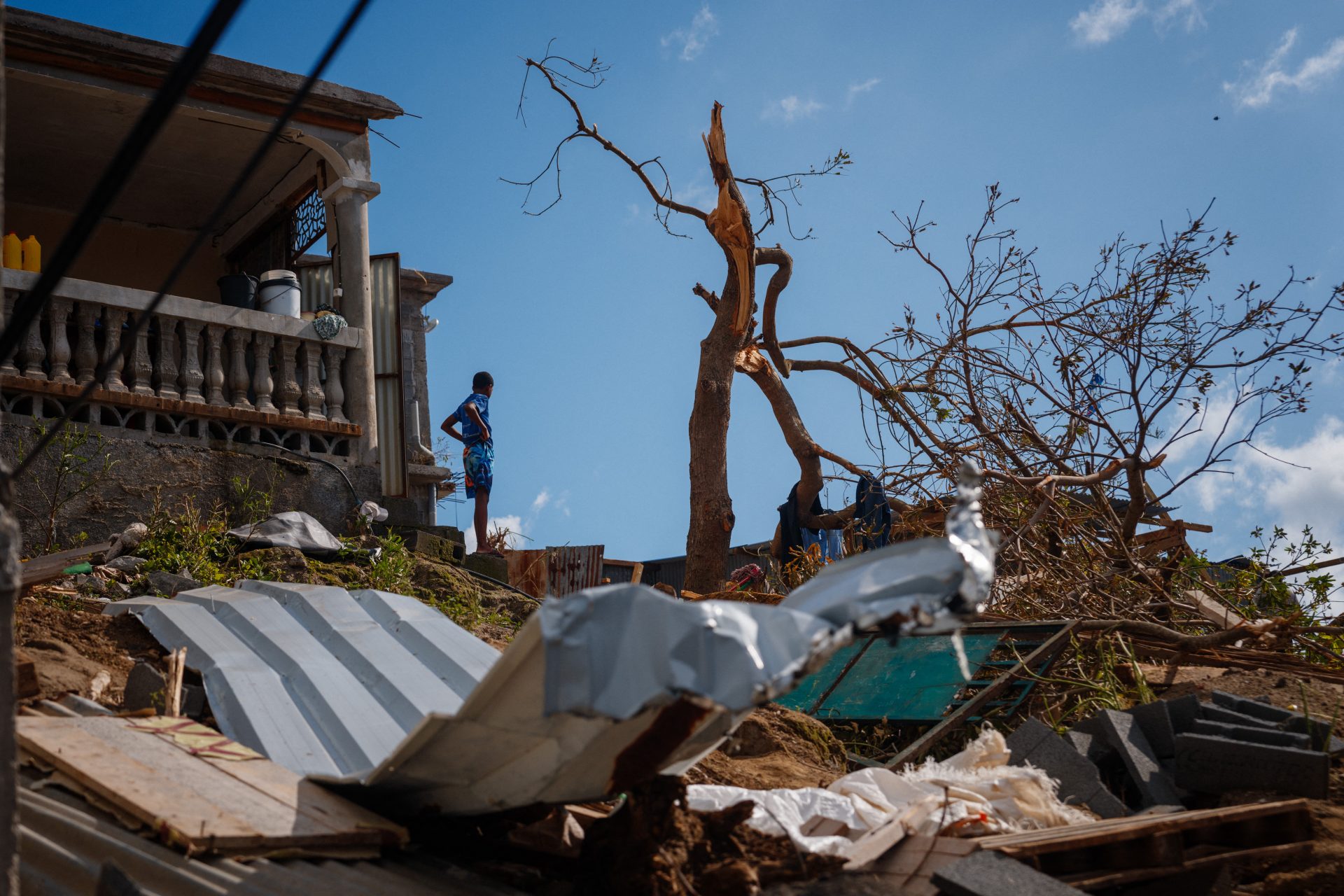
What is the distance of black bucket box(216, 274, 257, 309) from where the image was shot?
10688mm

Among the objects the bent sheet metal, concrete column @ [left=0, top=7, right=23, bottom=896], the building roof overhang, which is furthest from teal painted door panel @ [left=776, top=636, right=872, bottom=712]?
the building roof overhang

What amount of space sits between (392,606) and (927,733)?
3.25m

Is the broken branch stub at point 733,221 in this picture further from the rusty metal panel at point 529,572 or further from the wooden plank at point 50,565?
the wooden plank at point 50,565

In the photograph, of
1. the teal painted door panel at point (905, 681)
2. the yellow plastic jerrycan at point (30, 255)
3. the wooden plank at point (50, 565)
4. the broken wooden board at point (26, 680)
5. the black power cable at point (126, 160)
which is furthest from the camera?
the yellow plastic jerrycan at point (30, 255)

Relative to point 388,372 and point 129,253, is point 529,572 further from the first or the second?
point 129,253

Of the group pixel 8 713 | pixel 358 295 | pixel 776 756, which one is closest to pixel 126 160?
pixel 8 713

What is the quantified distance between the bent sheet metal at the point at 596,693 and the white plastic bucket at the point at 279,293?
5.86 meters

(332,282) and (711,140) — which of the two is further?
(711,140)

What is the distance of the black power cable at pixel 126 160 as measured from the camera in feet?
8.50

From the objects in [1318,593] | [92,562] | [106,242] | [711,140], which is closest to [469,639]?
[92,562]

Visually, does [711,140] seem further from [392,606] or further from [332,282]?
[392,606]

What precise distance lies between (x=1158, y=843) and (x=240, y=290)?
920 cm

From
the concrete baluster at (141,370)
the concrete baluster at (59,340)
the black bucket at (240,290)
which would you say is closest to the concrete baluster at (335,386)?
the black bucket at (240,290)

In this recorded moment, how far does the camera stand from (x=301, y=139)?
10.8 metres
